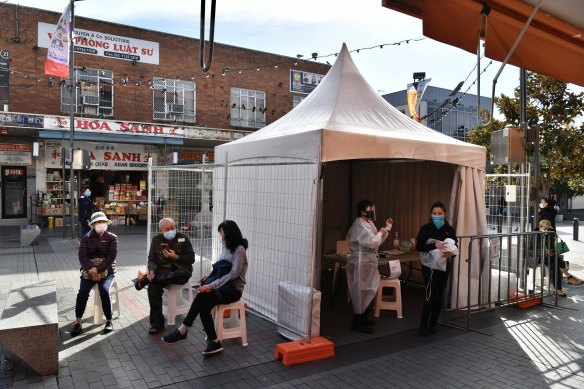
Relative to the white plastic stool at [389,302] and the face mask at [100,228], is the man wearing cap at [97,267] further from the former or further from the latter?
the white plastic stool at [389,302]

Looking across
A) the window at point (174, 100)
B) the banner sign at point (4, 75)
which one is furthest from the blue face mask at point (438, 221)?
the banner sign at point (4, 75)

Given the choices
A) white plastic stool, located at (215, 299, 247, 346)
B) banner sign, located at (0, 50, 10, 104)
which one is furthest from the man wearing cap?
banner sign, located at (0, 50, 10, 104)

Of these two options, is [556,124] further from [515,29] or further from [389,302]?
[515,29]

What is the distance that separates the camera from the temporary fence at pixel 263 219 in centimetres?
551

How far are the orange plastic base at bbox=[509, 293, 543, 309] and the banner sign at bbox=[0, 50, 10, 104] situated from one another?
61.9 feet

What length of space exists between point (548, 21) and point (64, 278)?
9.47m

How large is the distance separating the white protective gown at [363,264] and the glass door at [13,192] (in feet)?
57.8

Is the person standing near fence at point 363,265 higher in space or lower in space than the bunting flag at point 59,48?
lower

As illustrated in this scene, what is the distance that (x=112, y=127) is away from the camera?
727 inches

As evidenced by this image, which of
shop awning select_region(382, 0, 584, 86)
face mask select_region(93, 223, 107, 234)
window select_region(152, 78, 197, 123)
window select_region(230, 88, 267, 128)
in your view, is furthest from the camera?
window select_region(230, 88, 267, 128)

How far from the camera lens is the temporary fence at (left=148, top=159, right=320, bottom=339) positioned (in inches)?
217

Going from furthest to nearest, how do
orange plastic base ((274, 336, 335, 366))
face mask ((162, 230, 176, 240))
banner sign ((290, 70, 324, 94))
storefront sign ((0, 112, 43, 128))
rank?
1. banner sign ((290, 70, 324, 94))
2. storefront sign ((0, 112, 43, 128))
3. face mask ((162, 230, 176, 240))
4. orange plastic base ((274, 336, 335, 366))

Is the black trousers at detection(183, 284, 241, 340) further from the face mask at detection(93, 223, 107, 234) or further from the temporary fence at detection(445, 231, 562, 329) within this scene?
the temporary fence at detection(445, 231, 562, 329)

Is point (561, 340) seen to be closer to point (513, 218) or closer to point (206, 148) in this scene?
point (513, 218)
